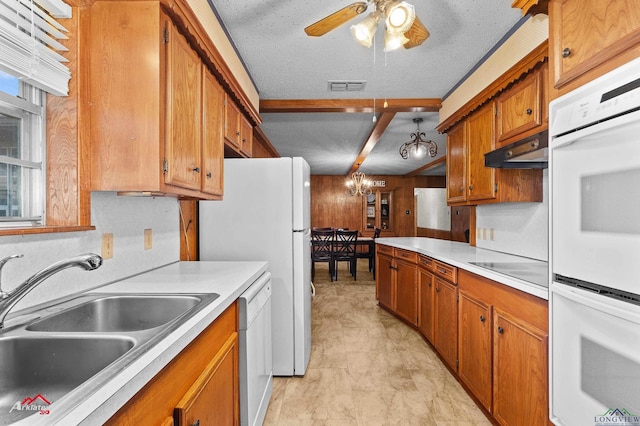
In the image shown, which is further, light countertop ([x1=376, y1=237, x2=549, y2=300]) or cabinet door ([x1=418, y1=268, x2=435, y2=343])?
cabinet door ([x1=418, y1=268, x2=435, y2=343])

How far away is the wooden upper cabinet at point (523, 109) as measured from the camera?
189 cm

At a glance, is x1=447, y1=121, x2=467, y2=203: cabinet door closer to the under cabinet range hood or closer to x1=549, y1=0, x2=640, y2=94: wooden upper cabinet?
the under cabinet range hood

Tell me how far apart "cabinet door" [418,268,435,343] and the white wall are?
2031 millimetres

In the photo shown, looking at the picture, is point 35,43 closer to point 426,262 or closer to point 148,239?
point 148,239

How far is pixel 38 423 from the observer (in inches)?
19.1

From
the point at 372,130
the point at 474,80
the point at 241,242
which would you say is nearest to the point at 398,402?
the point at 241,242

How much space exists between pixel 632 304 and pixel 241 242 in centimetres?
201

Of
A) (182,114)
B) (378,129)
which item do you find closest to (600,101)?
(182,114)

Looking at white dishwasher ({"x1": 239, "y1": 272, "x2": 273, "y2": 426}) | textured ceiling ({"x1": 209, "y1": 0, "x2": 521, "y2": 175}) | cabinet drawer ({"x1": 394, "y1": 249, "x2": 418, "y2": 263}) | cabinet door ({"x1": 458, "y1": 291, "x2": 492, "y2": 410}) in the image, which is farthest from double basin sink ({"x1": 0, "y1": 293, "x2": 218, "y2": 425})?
cabinet drawer ({"x1": 394, "y1": 249, "x2": 418, "y2": 263})

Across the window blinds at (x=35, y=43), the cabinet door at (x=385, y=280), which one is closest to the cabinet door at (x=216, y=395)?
the window blinds at (x=35, y=43)

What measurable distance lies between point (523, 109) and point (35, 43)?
96.3 inches

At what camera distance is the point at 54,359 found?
868 mm

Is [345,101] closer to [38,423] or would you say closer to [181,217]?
[181,217]

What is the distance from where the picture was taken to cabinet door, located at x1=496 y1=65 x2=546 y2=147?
6.30ft
